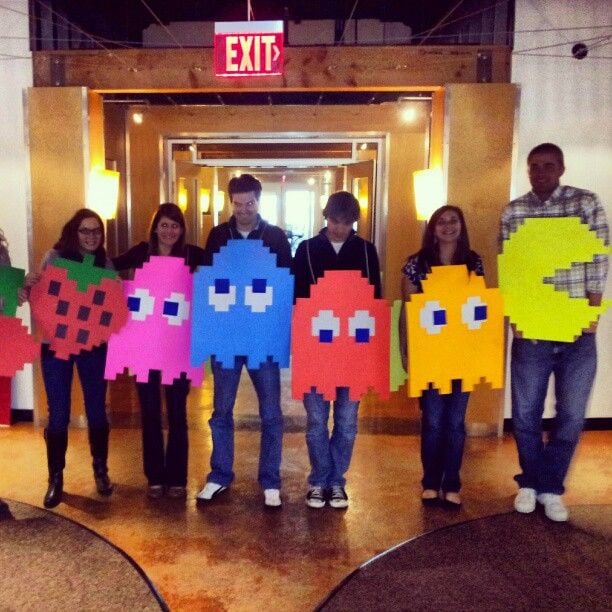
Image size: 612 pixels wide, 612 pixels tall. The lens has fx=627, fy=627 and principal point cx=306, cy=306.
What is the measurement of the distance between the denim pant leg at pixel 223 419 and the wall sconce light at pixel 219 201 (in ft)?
20.9

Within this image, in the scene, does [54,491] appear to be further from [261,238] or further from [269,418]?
[261,238]

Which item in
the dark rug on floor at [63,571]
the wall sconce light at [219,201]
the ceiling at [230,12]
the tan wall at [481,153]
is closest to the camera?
the dark rug on floor at [63,571]

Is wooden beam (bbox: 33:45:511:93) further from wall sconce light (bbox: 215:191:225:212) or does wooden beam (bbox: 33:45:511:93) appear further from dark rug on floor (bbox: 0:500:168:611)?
wall sconce light (bbox: 215:191:225:212)

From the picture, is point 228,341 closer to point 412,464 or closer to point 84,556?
point 84,556

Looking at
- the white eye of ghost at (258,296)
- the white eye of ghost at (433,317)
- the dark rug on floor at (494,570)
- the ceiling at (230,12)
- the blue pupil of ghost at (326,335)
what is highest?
the ceiling at (230,12)

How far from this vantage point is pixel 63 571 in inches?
82.6

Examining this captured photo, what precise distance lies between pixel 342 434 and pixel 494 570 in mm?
757

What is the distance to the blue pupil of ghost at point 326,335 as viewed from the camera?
2416mm

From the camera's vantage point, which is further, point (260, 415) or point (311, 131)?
point (311, 131)

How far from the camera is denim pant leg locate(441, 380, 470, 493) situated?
8.29ft

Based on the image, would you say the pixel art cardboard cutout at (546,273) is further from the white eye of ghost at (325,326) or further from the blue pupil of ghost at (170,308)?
the blue pupil of ghost at (170,308)

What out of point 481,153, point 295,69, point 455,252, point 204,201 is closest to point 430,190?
point 481,153

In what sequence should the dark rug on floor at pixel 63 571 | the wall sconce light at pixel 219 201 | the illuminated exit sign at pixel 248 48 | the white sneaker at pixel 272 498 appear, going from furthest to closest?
the wall sconce light at pixel 219 201, the illuminated exit sign at pixel 248 48, the white sneaker at pixel 272 498, the dark rug on floor at pixel 63 571

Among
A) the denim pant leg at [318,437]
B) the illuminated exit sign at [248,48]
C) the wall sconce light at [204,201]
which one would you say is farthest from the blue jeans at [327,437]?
the wall sconce light at [204,201]
